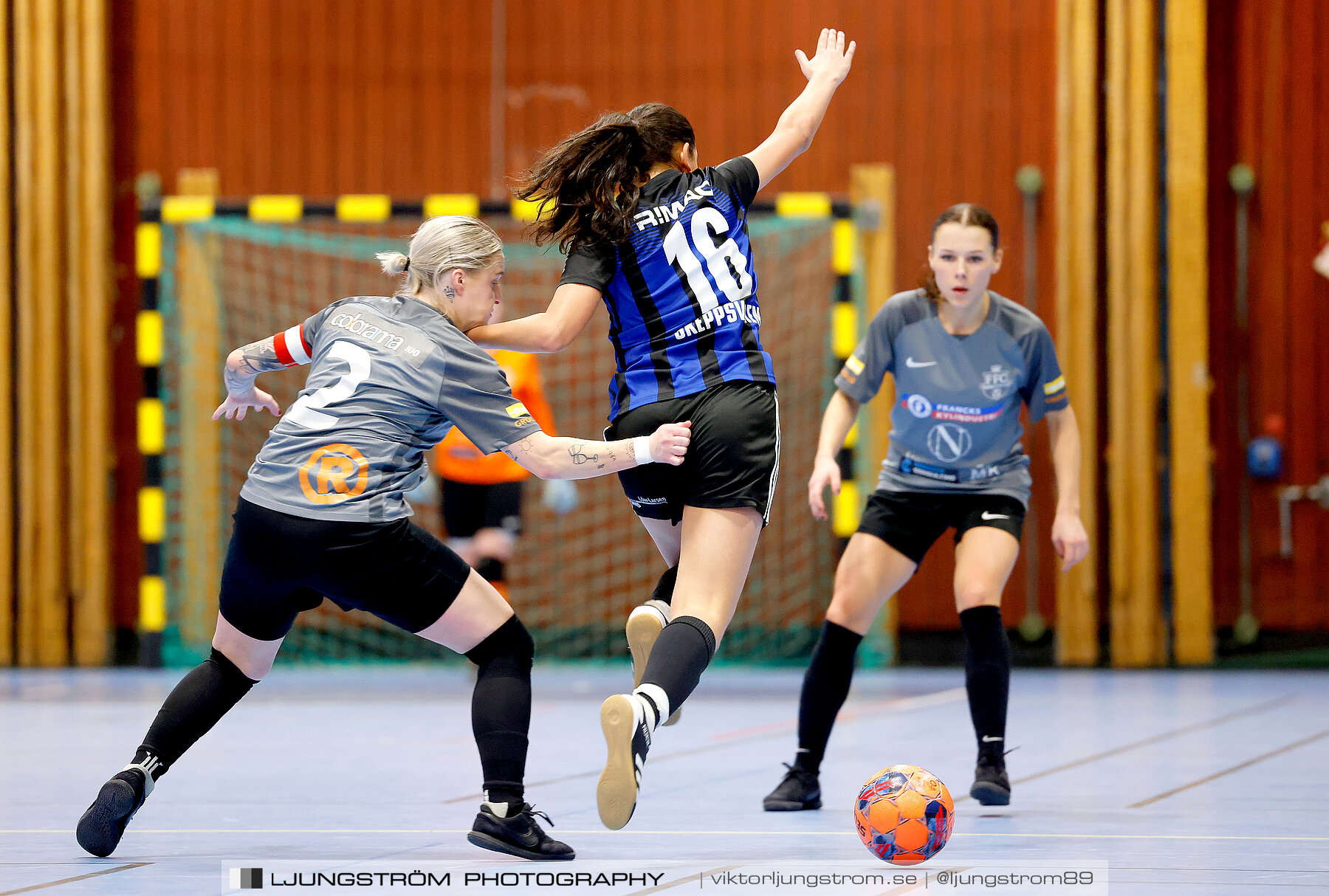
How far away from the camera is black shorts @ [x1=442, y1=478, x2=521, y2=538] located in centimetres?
693

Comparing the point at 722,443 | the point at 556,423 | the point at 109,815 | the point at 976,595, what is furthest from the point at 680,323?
the point at 556,423

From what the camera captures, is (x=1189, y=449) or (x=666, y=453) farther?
(x=1189, y=449)

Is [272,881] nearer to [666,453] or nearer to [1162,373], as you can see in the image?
[666,453]

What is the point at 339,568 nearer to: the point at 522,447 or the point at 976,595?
the point at 522,447

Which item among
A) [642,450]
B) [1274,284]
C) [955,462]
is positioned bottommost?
[955,462]

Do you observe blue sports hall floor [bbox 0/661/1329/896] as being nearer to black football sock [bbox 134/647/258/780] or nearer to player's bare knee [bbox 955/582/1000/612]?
black football sock [bbox 134/647/258/780]

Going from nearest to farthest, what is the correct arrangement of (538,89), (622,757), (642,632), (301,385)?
(622,757) → (642,632) → (301,385) → (538,89)

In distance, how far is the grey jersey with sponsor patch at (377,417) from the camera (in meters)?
2.75

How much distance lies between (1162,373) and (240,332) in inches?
196

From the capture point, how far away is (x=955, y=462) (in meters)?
3.69

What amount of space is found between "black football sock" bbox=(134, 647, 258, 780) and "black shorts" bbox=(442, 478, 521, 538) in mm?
3964

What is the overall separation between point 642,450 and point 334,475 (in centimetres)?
58

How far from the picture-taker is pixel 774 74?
853cm

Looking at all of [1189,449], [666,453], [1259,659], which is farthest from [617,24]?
[666,453]
